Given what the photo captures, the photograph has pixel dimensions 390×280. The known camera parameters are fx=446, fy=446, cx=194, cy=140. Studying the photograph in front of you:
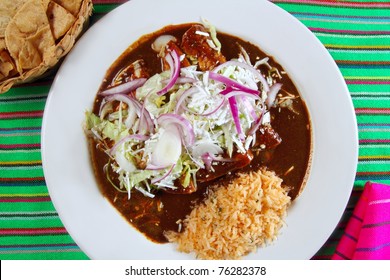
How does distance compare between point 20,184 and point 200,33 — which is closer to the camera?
point 200,33

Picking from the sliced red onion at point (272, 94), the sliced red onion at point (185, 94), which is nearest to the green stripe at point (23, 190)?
the sliced red onion at point (185, 94)

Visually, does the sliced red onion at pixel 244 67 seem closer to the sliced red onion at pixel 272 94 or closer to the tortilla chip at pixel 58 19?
the sliced red onion at pixel 272 94

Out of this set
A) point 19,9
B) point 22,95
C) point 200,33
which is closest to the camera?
point 19,9

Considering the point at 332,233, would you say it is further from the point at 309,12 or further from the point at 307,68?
the point at 309,12

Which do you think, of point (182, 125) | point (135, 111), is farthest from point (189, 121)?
point (135, 111)

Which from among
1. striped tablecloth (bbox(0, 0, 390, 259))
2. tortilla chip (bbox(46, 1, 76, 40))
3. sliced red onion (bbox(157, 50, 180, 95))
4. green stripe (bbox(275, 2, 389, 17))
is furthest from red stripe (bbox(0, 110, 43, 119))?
green stripe (bbox(275, 2, 389, 17))

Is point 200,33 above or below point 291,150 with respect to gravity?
above

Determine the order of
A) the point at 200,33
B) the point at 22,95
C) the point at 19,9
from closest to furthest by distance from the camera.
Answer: the point at 19,9, the point at 200,33, the point at 22,95

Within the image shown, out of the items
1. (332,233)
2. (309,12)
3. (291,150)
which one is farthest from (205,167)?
(309,12)
